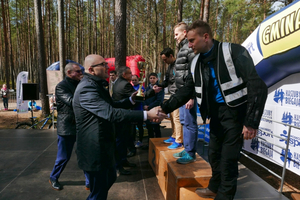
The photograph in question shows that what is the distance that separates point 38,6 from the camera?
9602 mm

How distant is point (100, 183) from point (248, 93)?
5.88 ft

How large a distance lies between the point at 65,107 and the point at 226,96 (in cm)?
267

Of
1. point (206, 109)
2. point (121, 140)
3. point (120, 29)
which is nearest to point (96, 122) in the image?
point (206, 109)

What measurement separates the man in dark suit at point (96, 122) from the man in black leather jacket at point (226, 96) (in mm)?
625

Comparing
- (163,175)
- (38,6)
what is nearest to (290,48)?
(163,175)

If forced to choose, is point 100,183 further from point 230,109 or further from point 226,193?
point 230,109

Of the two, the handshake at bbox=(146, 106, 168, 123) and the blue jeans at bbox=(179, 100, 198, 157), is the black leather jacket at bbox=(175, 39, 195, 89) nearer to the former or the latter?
the blue jeans at bbox=(179, 100, 198, 157)

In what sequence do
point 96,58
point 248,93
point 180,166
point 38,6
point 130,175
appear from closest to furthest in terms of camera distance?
1. point 248,93
2. point 96,58
3. point 180,166
4. point 130,175
5. point 38,6

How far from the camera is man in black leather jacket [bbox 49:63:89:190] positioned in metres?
3.29

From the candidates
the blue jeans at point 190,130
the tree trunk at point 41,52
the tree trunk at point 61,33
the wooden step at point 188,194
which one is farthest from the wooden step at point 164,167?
→ the tree trunk at point 41,52

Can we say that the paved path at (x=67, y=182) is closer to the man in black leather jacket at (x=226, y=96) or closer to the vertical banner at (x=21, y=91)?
the man in black leather jacket at (x=226, y=96)

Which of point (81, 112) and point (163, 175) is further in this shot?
point (163, 175)

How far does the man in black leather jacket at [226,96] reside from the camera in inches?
68.1

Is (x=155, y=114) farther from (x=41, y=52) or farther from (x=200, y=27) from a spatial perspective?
(x=41, y=52)
